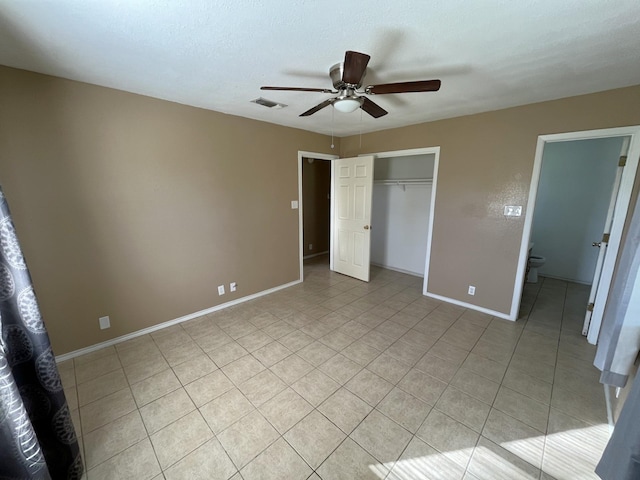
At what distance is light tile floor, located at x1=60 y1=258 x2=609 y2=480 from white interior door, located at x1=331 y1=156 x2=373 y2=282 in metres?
1.34

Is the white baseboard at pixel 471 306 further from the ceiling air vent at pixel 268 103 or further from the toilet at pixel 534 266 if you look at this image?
the ceiling air vent at pixel 268 103

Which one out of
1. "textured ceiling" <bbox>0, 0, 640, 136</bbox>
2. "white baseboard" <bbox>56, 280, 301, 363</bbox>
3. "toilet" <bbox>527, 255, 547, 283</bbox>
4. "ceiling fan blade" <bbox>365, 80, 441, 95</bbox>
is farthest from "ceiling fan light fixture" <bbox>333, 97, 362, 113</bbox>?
"toilet" <bbox>527, 255, 547, 283</bbox>

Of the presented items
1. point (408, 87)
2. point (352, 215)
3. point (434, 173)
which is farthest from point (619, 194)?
point (352, 215)

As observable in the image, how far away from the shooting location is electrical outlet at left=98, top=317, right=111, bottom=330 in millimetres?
2400

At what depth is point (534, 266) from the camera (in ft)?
13.3

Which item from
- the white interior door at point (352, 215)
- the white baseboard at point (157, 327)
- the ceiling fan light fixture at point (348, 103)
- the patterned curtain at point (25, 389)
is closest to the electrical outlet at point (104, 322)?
the white baseboard at point (157, 327)

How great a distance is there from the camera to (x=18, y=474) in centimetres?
101

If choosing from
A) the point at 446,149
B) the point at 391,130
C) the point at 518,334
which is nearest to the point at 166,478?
the point at 518,334

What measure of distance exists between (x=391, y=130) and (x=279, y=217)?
210 centimetres

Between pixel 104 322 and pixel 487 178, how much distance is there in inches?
172

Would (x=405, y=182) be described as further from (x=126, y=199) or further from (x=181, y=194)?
(x=126, y=199)

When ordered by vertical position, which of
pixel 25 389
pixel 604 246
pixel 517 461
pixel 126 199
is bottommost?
pixel 517 461

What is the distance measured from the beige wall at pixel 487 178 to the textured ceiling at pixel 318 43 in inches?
9.4

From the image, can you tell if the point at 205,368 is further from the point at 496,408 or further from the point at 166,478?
the point at 496,408
